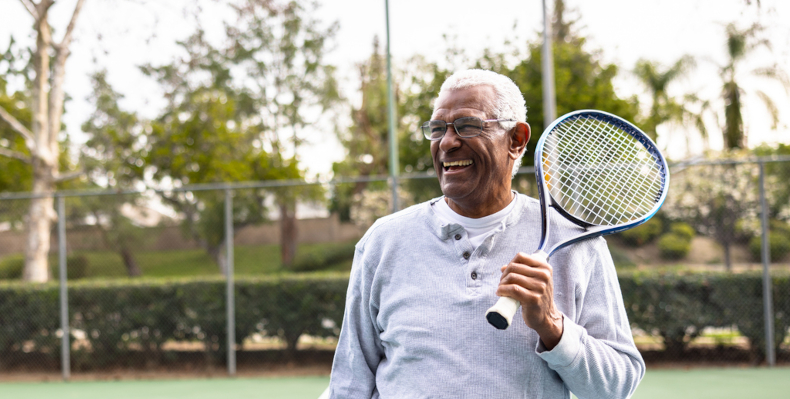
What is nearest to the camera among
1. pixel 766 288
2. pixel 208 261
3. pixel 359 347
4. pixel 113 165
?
pixel 359 347

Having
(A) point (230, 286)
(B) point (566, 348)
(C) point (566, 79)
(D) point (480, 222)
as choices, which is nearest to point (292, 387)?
(A) point (230, 286)

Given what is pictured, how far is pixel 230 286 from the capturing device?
295 inches

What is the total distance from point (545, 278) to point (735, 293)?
6.60 meters

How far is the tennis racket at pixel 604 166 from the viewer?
184 centimetres

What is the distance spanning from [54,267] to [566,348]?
9.06m

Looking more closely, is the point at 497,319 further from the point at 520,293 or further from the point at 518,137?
the point at 518,137

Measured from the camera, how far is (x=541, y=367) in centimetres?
159

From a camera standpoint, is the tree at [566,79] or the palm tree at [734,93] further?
the palm tree at [734,93]

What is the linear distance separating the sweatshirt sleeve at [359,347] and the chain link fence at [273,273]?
5.24m

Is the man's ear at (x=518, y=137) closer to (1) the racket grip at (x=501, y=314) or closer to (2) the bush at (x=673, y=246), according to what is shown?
(1) the racket grip at (x=501, y=314)

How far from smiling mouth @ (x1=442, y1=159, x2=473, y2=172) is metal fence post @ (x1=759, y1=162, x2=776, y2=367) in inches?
251

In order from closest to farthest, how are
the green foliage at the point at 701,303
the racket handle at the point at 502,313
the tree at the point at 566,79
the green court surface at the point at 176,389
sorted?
the racket handle at the point at 502,313 → the green court surface at the point at 176,389 → the green foliage at the point at 701,303 → the tree at the point at 566,79

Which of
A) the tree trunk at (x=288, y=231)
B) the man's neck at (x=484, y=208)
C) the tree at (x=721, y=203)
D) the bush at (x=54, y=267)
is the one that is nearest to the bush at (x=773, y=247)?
the tree at (x=721, y=203)

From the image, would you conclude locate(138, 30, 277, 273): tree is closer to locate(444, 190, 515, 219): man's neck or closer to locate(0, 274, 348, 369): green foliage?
locate(0, 274, 348, 369): green foliage
